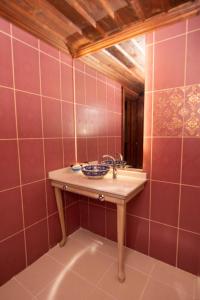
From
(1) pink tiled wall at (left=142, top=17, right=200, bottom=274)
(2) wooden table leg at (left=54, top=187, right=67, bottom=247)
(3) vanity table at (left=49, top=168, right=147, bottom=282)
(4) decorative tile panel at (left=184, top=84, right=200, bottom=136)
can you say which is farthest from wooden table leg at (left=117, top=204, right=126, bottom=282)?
(4) decorative tile panel at (left=184, top=84, right=200, bottom=136)

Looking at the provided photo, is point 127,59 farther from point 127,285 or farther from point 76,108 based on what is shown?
point 127,285

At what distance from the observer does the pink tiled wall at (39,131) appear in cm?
115

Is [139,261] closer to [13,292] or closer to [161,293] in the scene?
[161,293]

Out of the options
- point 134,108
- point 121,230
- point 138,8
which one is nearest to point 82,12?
point 138,8

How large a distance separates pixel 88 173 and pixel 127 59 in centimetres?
108

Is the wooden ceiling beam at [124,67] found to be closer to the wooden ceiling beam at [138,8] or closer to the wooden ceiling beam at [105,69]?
the wooden ceiling beam at [105,69]

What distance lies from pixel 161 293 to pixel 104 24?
213 cm

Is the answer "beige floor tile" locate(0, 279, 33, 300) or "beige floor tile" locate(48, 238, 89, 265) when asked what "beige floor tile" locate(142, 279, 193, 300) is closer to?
"beige floor tile" locate(48, 238, 89, 265)

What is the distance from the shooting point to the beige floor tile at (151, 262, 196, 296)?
1.13 meters

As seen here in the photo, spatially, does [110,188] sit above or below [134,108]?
below

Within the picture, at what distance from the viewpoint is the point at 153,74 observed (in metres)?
1.25

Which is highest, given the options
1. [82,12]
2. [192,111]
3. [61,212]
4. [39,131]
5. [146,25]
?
[82,12]

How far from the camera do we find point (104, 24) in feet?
4.50

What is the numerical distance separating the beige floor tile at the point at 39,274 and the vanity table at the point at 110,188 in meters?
0.22
